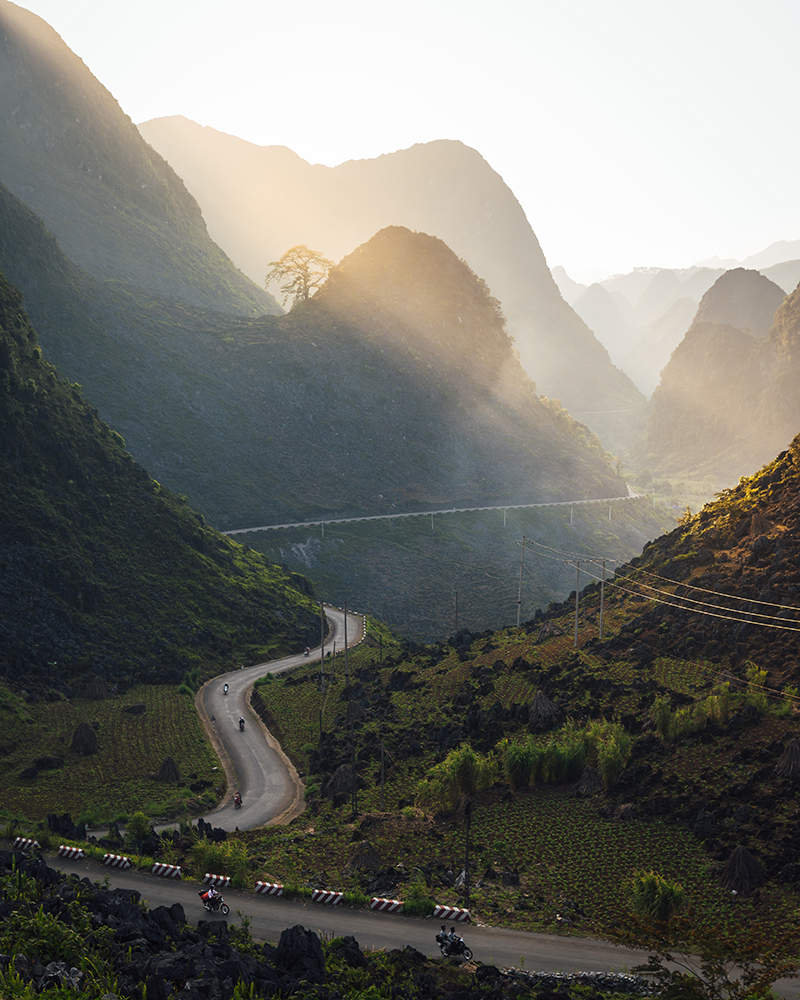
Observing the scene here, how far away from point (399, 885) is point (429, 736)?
62.5ft

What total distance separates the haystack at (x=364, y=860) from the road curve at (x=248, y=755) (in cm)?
1058

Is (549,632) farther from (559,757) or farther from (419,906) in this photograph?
(419,906)

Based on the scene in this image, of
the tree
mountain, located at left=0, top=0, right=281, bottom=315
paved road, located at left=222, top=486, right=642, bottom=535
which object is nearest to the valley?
paved road, located at left=222, top=486, right=642, bottom=535

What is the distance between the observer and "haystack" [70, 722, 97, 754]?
5062 centimetres

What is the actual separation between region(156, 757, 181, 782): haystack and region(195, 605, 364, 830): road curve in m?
3.42

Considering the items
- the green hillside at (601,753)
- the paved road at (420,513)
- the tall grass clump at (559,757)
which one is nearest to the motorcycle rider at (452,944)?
the green hillside at (601,753)

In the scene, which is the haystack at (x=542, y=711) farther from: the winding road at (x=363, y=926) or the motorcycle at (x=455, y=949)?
the motorcycle at (x=455, y=949)

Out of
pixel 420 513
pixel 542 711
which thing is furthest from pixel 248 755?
pixel 420 513

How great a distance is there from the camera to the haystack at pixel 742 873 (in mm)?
27469

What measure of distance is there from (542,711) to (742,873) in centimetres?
1831

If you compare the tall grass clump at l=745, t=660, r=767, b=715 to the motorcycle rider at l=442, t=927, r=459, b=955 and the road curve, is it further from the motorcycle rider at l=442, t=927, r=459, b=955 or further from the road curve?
the road curve

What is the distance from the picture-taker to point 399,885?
99.7 feet

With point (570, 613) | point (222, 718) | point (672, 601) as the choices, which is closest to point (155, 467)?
point (222, 718)

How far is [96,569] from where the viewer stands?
73750 mm
